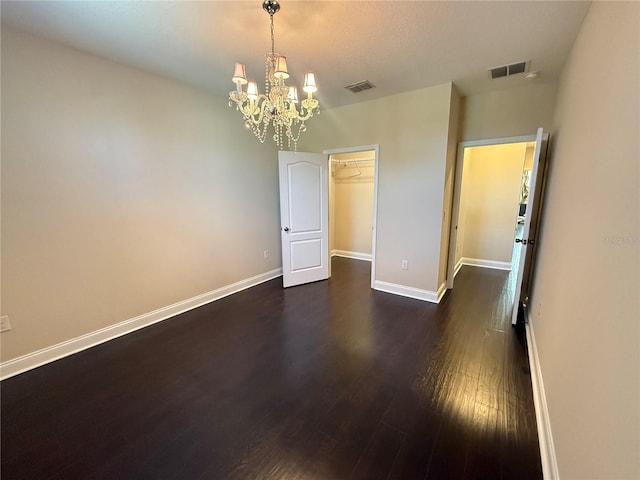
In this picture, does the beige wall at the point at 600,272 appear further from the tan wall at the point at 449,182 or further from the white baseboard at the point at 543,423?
the tan wall at the point at 449,182

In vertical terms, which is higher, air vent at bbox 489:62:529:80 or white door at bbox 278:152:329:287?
air vent at bbox 489:62:529:80

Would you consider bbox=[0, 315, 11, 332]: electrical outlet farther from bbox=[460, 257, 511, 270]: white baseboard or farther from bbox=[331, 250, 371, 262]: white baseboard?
bbox=[460, 257, 511, 270]: white baseboard

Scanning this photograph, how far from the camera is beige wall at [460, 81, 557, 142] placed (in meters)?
2.92

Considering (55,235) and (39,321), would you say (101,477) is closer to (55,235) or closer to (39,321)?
(39,321)

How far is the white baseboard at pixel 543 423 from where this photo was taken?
4.18 ft

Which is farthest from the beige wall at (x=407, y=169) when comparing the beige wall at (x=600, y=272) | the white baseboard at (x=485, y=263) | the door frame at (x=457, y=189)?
the white baseboard at (x=485, y=263)

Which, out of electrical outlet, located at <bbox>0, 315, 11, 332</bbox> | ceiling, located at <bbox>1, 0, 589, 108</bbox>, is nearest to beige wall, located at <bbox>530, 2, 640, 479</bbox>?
ceiling, located at <bbox>1, 0, 589, 108</bbox>

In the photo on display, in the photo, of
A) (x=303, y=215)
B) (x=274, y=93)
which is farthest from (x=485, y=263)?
(x=274, y=93)

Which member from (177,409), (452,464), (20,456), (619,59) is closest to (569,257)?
(619,59)

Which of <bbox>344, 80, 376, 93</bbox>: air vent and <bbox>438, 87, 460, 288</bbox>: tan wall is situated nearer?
<bbox>344, 80, 376, 93</bbox>: air vent

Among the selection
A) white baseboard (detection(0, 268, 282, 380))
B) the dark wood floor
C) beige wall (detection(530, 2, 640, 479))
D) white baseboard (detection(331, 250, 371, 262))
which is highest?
beige wall (detection(530, 2, 640, 479))

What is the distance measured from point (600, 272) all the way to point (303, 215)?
10.6 ft

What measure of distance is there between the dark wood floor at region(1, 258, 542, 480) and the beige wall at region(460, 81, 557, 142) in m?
2.24

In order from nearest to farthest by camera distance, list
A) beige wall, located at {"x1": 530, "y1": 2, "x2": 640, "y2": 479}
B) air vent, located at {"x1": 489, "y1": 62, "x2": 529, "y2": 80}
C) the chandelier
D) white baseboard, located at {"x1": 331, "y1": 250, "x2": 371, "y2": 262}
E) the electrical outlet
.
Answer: beige wall, located at {"x1": 530, "y1": 2, "x2": 640, "y2": 479} < the chandelier < the electrical outlet < air vent, located at {"x1": 489, "y1": 62, "x2": 529, "y2": 80} < white baseboard, located at {"x1": 331, "y1": 250, "x2": 371, "y2": 262}
